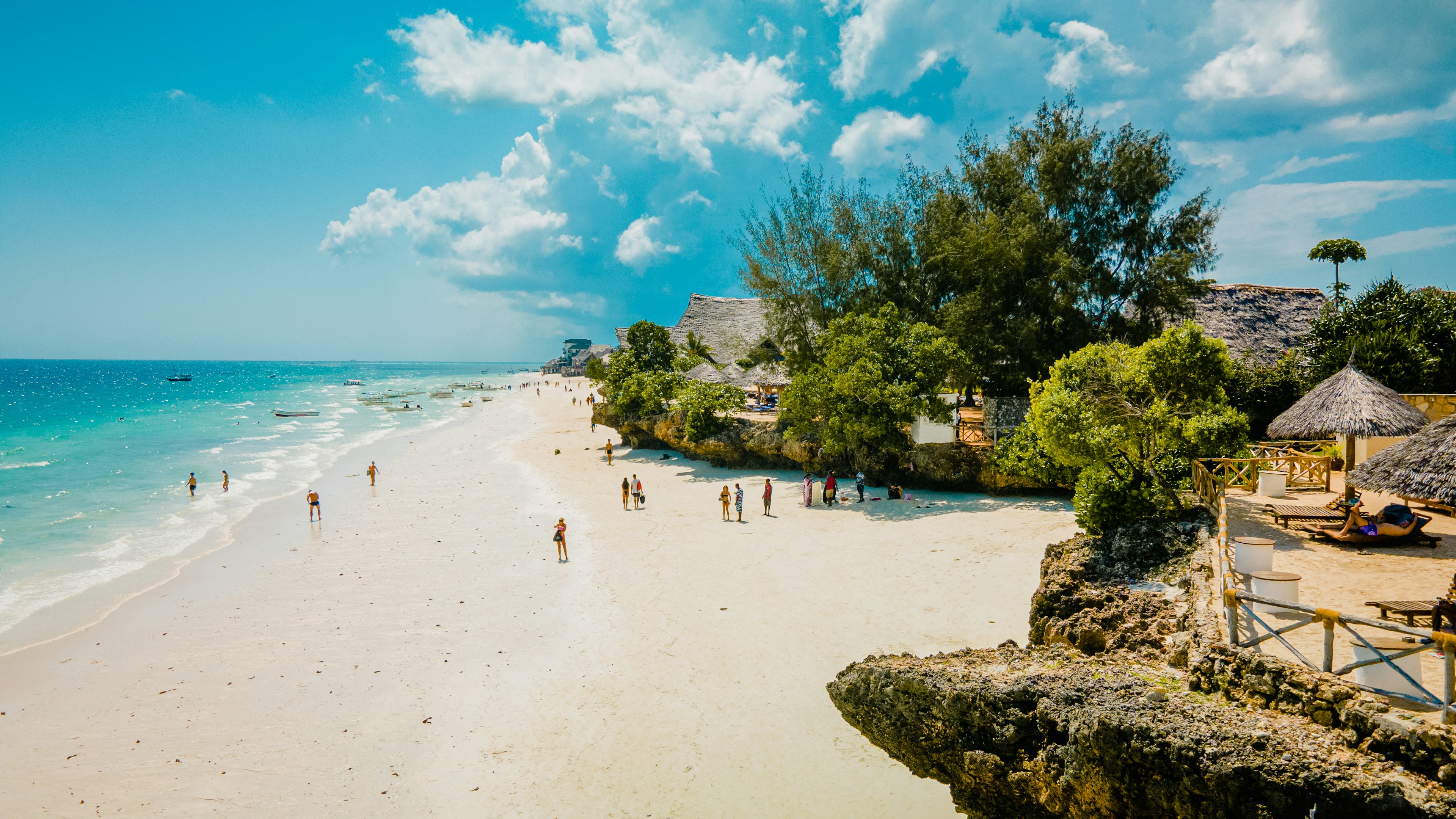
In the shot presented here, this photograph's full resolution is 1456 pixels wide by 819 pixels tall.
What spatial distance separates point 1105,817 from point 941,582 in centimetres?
775

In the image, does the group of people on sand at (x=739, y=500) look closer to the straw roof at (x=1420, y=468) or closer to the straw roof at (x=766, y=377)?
the straw roof at (x=766, y=377)

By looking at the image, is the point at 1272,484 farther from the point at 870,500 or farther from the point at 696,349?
the point at 696,349

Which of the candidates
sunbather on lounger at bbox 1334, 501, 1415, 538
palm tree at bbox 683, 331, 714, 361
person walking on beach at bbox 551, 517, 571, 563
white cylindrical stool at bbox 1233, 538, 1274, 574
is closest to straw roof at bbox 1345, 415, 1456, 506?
sunbather on lounger at bbox 1334, 501, 1415, 538

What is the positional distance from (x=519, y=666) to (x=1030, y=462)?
13.2 meters

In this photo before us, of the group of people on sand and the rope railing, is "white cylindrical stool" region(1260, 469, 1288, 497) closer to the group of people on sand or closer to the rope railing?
the rope railing

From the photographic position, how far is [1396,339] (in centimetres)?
1794

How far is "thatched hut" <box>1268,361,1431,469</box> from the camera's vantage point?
1211cm

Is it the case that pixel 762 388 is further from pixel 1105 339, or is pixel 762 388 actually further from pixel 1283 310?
pixel 1283 310

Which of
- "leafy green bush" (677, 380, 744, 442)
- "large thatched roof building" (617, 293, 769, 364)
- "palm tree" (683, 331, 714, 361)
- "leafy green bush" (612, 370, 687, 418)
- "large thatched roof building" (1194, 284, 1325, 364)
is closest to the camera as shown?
"large thatched roof building" (1194, 284, 1325, 364)

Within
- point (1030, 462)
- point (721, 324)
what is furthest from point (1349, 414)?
point (721, 324)

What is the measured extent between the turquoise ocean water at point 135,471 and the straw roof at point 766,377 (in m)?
21.3

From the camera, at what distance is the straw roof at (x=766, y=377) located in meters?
32.8

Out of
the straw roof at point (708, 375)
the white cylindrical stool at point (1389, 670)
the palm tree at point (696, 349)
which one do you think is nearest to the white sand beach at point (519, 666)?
the white cylindrical stool at point (1389, 670)

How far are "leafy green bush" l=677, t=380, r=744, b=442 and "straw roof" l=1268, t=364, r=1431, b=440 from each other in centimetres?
1837
